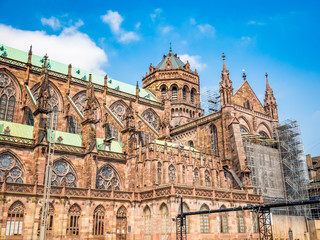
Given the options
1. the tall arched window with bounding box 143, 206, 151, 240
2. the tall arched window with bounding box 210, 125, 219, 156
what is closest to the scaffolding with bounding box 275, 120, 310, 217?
the tall arched window with bounding box 210, 125, 219, 156

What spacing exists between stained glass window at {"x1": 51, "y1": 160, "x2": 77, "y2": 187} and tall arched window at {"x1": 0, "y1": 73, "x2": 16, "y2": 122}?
32.7ft

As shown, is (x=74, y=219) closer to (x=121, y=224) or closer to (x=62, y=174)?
(x=62, y=174)

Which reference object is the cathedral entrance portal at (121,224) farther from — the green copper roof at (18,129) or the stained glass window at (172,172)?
the green copper roof at (18,129)

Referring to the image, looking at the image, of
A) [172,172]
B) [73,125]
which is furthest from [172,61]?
[172,172]

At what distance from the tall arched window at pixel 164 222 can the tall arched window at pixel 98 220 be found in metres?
6.01

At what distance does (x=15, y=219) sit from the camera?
27.4 meters

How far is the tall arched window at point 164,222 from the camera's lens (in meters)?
30.0

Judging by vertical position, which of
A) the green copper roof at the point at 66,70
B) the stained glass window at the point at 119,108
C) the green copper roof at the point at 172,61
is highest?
the green copper roof at the point at 172,61

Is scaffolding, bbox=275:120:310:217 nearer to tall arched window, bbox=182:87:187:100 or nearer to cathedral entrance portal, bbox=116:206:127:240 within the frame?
tall arched window, bbox=182:87:187:100

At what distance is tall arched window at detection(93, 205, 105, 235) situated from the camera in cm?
3139

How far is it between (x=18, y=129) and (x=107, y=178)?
→ 1069cm

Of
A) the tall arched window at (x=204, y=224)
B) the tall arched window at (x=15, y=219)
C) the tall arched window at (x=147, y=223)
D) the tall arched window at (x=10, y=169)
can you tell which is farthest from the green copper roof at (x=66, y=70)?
the tall arched window at (x=204, y=224)

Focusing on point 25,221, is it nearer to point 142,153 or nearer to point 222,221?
point 142,153

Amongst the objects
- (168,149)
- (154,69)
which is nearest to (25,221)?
(168,149)
